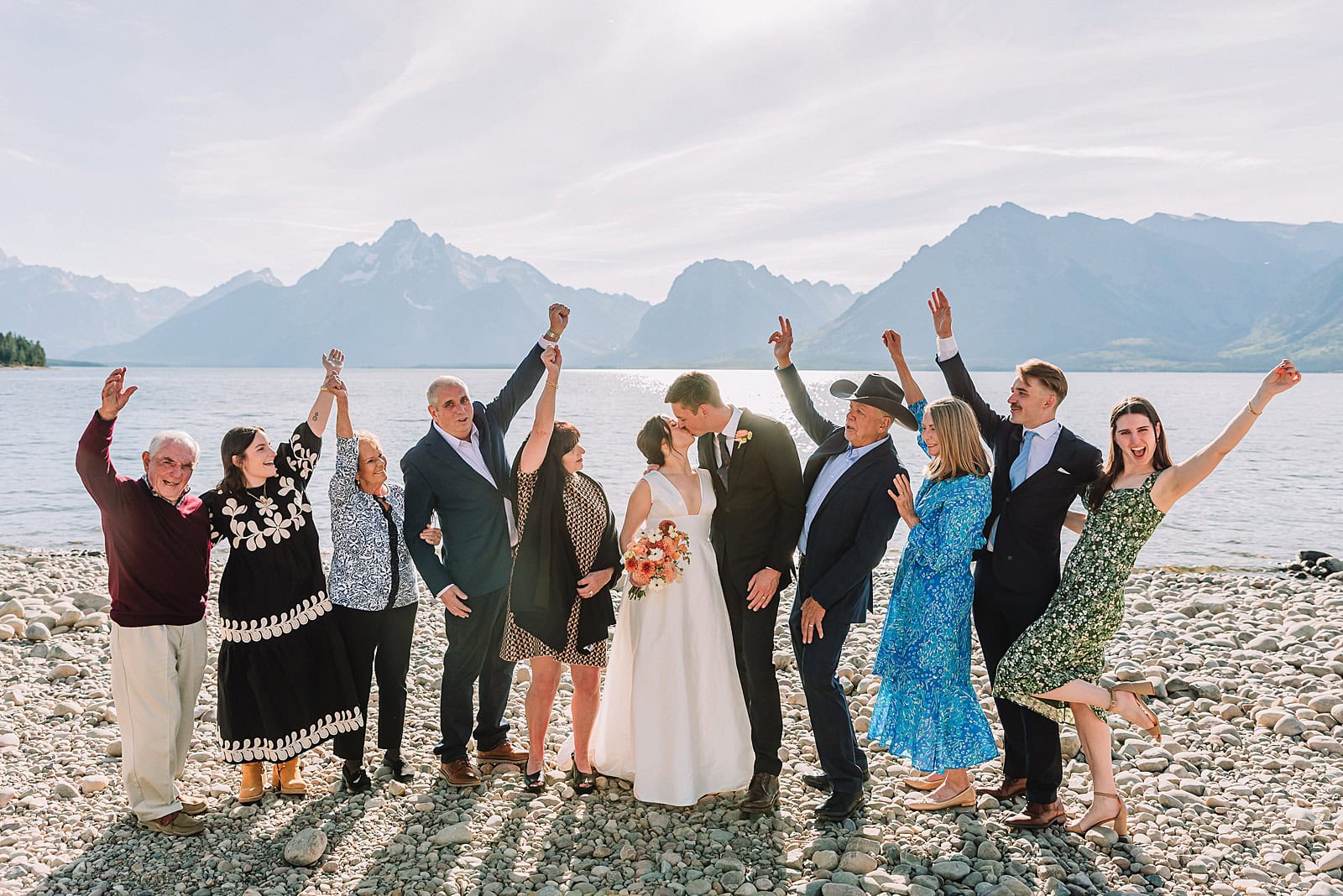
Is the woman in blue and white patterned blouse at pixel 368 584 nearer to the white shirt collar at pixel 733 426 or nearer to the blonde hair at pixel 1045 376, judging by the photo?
the white shirt collar at pixel 733 426

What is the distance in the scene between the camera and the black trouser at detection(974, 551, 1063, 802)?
5273 mm

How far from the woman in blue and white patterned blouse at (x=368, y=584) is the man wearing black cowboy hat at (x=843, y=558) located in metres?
2.74

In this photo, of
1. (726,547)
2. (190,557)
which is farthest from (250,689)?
(726,547)

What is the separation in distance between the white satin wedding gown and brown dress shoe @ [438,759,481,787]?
4.18 feet

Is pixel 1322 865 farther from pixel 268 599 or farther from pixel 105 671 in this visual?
pixel 105 671

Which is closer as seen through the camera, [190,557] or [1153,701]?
[190,557]

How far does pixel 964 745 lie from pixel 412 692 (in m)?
5.32

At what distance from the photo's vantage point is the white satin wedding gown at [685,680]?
5422 mm

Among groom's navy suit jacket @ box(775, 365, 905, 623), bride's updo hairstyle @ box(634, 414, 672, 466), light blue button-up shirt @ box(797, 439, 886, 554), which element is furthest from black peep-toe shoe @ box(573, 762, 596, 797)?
bride's updo hairstyle @ box(634, 414, 672, 466)

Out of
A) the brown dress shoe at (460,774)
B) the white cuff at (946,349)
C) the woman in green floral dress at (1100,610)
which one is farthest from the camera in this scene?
the white cuff at (946,349)

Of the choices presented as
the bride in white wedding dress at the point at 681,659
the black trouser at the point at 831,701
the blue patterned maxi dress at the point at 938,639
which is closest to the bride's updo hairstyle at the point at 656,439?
the bride in white wedding dress at the point at 681,659

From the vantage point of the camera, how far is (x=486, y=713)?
6.36 metres

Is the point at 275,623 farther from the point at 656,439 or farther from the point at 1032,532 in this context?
the point at 1032,532

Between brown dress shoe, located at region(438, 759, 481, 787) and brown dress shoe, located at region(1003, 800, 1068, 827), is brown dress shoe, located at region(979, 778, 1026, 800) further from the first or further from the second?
brown dress shoe, located at region(438, 759, 481, 787)
